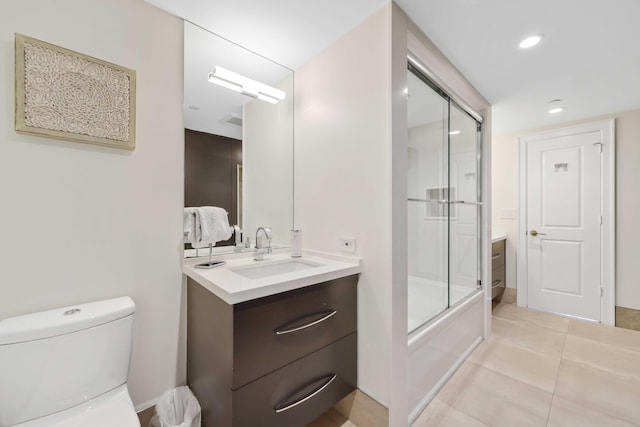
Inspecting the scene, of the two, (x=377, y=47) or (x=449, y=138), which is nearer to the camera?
(x=377, y=47)

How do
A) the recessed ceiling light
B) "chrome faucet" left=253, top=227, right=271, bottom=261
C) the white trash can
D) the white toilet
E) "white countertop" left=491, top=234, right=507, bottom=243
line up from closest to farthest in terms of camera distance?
the white toilet < the white trash can < the recessed ceiling light < "chrome faucet" left=253, top=227, right=271, bottom=261 < "white countertop" left=491, top=234, right=507, bottom=243

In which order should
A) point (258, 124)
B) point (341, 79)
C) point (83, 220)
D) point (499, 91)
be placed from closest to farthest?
point (83, 220)
point (341, 79)
point (258, 124)
point (499, 91)

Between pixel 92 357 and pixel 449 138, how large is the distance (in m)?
2.46

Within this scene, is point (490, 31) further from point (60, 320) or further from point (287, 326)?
point (60, 320)

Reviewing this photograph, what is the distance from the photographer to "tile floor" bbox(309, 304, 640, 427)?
5.06 feet

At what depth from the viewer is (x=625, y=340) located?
95.9 inches

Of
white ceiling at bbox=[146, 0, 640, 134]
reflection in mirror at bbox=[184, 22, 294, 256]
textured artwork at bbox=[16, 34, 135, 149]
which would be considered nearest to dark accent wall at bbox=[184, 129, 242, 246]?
reflection in mirror at bbox=[184, 22, 294, 256]

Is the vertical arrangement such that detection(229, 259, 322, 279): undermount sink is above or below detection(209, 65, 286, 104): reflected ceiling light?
below

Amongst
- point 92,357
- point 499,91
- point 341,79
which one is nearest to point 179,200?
point 92,357

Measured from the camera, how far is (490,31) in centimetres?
152

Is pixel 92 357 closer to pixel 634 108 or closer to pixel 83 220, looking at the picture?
pixel 83 220

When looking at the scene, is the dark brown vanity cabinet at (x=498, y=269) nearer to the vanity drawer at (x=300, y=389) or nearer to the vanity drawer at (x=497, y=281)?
the vanity drawer at (x=497, y=281)

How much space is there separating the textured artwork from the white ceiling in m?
0.49

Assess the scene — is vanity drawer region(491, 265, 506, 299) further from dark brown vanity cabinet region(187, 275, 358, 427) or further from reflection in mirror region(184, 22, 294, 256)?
reflection in mirror region(184, 22, 294, 256)
